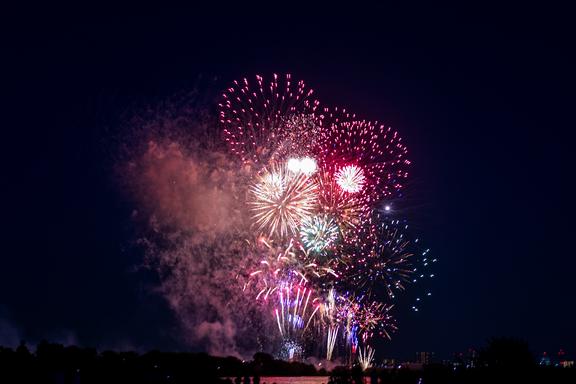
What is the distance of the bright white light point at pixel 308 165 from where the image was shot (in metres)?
33.6

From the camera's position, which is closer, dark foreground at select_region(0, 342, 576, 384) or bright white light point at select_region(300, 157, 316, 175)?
dark foreground at select_region(0, 342, 576, 384)

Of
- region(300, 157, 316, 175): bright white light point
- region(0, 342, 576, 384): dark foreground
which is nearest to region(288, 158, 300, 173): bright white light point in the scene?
region(300, 157, 316, 175): bright white light point

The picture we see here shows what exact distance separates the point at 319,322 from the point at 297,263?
174 inches

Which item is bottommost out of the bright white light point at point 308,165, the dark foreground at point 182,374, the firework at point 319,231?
the dark foreground at point 182,374

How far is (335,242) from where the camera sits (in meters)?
35.0

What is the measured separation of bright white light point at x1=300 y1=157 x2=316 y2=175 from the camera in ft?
110

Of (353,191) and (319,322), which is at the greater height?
(353,191)

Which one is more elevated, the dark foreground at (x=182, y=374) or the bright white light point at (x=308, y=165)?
the bright white light point at (x=308, y=165)

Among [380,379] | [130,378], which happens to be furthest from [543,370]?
[130,378]

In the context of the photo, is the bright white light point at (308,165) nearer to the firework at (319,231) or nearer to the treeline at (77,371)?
the firework at (319,231)

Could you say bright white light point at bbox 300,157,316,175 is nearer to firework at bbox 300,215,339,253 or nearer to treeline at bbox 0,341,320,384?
firework at bbox 300,215,339,253

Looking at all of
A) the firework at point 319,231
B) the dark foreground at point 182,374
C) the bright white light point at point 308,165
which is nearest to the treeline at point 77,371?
the dark foreground at point 182,374

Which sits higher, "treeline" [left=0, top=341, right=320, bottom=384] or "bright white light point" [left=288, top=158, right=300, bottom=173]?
"bright white light point" [left=288, top=158, right=300, bottom=173]

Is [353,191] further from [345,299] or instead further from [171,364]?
[171,364]
